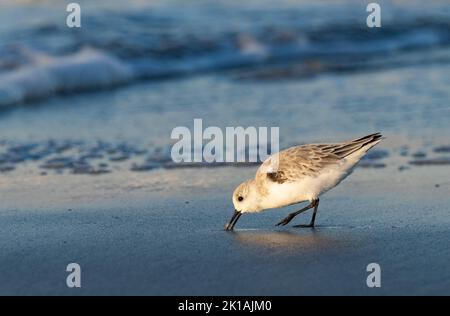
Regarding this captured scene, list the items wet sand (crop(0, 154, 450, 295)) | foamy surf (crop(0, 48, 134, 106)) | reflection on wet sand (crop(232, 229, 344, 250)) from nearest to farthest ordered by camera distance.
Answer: wet sand (crop(0, 154, 450, 295))
reflection on wet sand (crop(232, 229, 344, 250))
foamy surf (crop(0, 48, 134, 106))

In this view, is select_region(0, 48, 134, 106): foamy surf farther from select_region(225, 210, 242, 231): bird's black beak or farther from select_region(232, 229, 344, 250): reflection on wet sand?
select_region(232, 229, 344, 250): reflection on wet sand

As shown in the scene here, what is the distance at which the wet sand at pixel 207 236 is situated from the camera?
4.87m

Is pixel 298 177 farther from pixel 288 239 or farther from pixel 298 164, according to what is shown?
pixel 288 239

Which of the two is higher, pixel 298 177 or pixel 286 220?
pixel 298 177

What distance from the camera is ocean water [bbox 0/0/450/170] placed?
32.2 ft

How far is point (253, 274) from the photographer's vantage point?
5.02 meters

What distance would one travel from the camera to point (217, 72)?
14984mm

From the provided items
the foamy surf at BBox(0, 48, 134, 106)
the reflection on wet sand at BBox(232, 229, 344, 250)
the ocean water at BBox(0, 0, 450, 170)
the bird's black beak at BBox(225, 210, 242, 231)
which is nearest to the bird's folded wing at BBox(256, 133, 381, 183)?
→ the bird's black beak at BBox(225, 210, 242, 231)

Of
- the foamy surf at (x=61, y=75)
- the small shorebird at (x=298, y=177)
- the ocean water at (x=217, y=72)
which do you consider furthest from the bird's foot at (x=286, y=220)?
the foamy surf at (x=61, y=75)

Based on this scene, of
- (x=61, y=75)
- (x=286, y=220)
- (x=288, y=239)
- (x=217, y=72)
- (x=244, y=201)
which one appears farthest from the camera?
(x=217, y=72)

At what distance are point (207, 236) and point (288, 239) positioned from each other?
1.72 ft

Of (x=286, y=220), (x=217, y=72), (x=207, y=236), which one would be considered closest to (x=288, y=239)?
(x=286, y=220)
